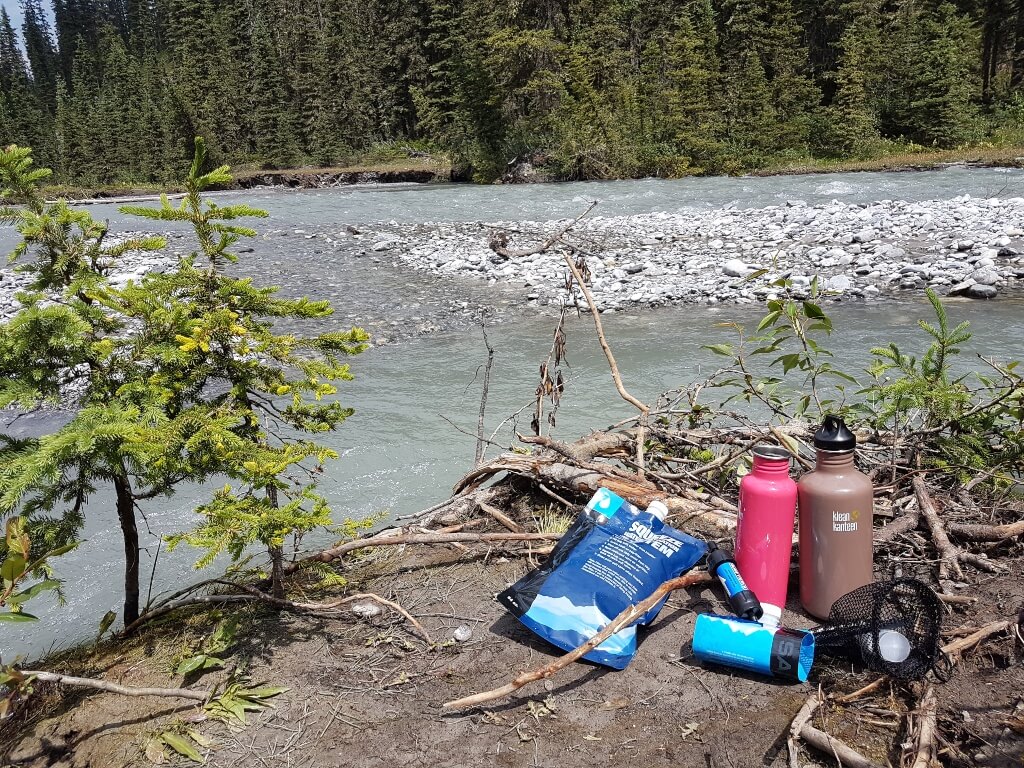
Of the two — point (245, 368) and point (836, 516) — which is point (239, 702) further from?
point (836, 516)

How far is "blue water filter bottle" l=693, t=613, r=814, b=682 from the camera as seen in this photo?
202 cm

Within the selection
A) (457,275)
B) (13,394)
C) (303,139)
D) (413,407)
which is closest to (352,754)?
(13,394)

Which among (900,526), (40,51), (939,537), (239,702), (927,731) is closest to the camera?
(927,731)

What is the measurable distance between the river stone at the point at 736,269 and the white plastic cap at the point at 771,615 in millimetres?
8147

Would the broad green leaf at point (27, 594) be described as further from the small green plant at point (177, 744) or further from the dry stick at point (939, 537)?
the dry stick at point (939, 537)

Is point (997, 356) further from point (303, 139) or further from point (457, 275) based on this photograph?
point (303, 139)

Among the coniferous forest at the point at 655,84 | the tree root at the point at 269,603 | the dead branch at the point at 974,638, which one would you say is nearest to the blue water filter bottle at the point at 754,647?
the dead branch at the point at 974,638

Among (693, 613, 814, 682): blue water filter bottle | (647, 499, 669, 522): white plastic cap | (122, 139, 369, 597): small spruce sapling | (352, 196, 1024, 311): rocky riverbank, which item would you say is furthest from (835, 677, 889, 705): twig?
(352, 196, 1024, 311): rocky riverbank

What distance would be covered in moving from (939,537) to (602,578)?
1.24m

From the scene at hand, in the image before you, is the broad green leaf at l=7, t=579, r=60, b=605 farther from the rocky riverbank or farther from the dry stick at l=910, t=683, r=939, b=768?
the rocky riverbank

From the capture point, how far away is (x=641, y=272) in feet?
34.2

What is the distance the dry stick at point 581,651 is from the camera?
1.96 metres

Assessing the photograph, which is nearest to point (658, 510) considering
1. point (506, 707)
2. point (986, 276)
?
point (506, 707)

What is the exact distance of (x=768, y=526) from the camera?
2273 mm
